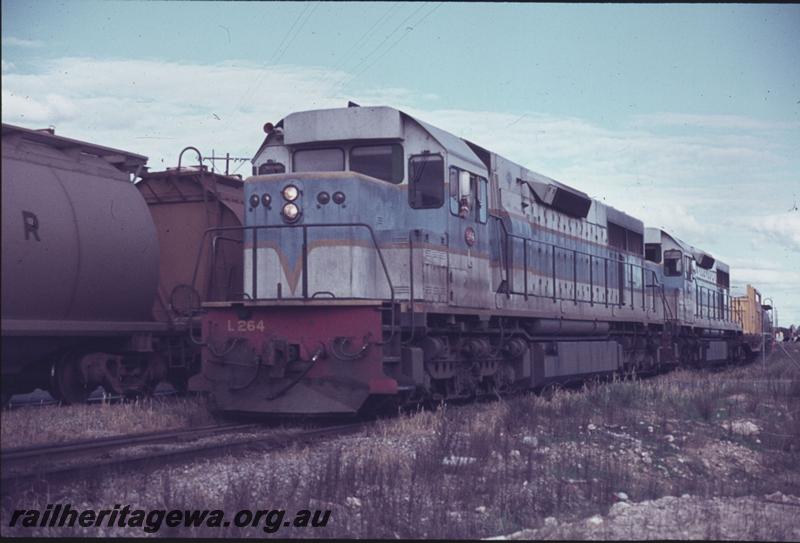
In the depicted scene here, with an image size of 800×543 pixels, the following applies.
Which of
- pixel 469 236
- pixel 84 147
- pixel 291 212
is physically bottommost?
pixel 469 236

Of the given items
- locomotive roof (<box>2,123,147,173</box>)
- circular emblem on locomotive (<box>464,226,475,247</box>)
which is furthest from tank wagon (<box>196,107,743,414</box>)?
locomotive roof (<box>2,123,147,173</box>)

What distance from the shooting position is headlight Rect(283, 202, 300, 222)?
11.6m

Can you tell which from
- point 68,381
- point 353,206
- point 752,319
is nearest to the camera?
point 353,206

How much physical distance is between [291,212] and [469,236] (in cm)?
283

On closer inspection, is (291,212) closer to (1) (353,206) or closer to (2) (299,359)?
(1) (353,206)

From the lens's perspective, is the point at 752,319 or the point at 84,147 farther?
the point at 752,319

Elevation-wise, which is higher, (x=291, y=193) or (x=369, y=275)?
(x=291, y=193)

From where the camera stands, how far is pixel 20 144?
1175cm

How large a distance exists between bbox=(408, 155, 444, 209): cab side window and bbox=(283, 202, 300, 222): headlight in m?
1.58
